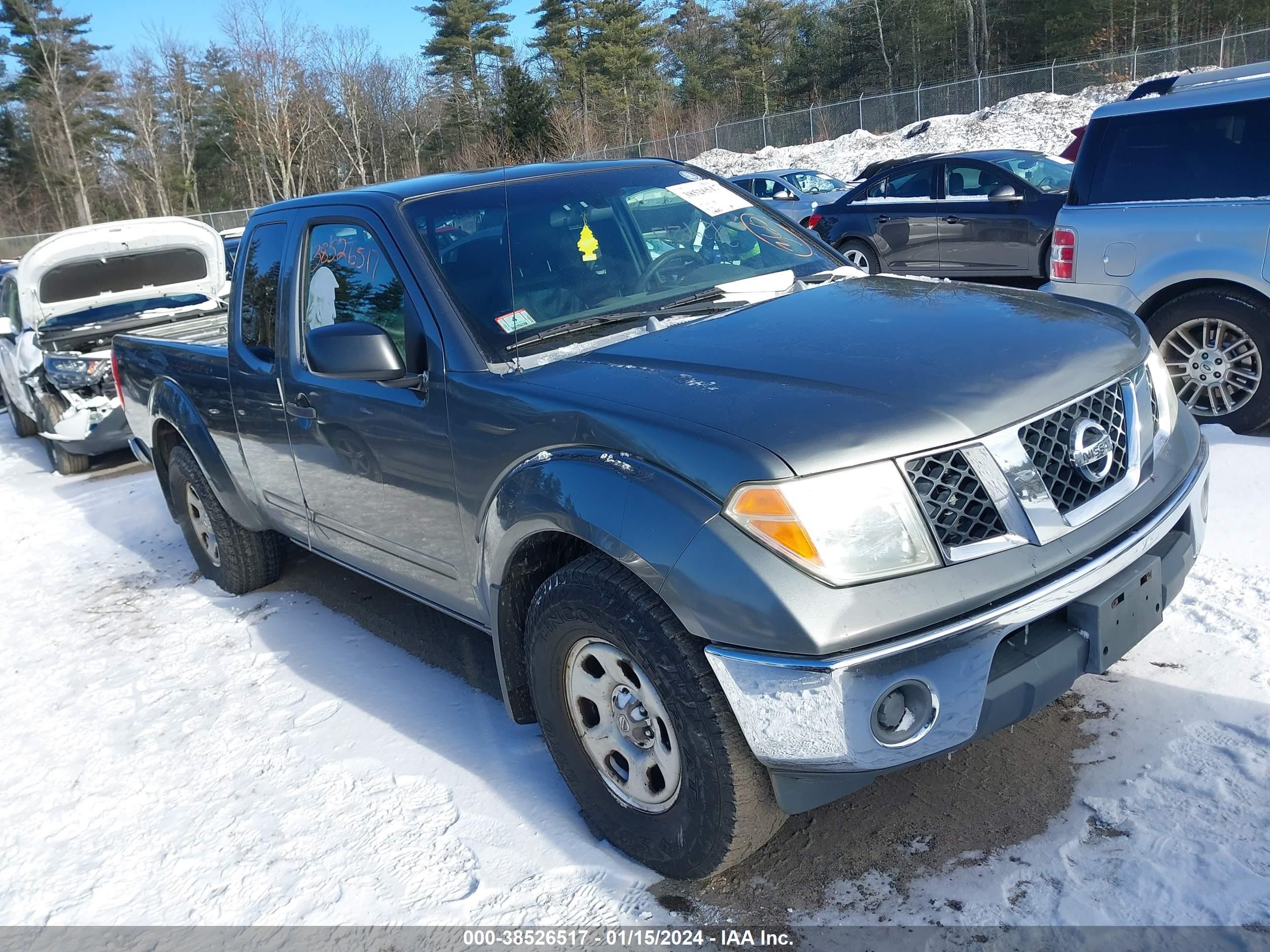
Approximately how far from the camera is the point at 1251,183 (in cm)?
560

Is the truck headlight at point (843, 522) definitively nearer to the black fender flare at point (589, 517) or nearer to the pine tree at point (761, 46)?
the black fender flare at point (589, 517)

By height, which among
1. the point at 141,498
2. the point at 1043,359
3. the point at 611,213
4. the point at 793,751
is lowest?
the point at 141,498

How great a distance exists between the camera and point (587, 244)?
3.61 metres

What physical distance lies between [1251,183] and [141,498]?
7.73 metres

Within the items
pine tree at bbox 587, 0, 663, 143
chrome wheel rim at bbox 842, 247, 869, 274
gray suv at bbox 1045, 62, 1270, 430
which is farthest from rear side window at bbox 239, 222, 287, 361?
pine tree at bbox 587, 0, 663, 143

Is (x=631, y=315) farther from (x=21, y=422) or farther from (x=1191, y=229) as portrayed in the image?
(x=21, y=422)

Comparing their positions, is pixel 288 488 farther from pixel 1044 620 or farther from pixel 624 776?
pixel 1044 620

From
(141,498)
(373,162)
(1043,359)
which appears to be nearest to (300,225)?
(1043,359)

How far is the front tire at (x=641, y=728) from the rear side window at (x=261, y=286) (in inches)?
82.5

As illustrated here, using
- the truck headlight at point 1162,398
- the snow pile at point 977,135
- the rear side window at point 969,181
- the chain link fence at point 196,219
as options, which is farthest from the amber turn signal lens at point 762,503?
the chain link fence at point 196,219

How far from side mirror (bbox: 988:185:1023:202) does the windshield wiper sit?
799 cm

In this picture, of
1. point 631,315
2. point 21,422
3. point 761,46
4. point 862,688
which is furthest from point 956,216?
point 761,46

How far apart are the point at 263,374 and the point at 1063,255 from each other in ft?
15.4

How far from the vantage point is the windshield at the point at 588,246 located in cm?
334
